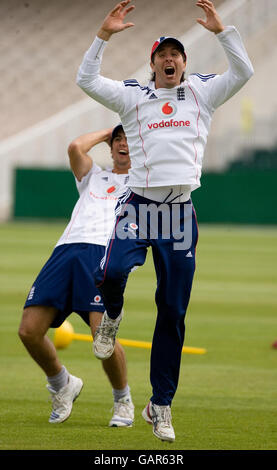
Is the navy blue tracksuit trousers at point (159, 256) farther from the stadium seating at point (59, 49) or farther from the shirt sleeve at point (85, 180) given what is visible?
the stadium seating at point (59, 49)

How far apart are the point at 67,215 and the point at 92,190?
28234mm

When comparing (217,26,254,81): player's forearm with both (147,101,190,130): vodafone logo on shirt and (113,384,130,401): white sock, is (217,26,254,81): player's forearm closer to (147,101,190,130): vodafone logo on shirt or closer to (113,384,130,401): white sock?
(147,101,190,130): vodafone logo on shirt

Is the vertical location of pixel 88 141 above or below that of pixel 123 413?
above

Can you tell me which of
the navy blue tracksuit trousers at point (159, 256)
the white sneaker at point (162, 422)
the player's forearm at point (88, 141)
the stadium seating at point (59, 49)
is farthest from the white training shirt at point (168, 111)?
the stadium seating at point (59, 49)

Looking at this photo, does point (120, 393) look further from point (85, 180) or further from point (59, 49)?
point (59, 49)

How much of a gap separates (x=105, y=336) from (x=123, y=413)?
84cm

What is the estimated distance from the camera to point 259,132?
3853 cm

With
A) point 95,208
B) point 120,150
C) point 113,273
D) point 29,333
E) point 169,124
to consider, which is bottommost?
point 29,333

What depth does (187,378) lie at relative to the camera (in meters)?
8.79

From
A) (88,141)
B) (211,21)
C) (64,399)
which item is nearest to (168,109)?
(211,21)

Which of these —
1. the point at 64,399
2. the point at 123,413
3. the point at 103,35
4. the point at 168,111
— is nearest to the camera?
the point at 168,111

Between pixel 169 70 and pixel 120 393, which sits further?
pixel 120 393

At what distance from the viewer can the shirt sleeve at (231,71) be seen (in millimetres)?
6062

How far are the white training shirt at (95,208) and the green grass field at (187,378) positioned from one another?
4.34 feet
